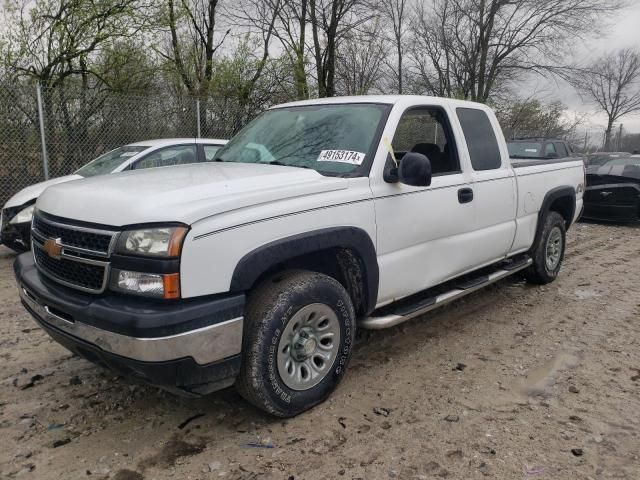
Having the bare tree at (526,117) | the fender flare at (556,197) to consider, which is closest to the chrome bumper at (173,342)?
the fender flare at (556,197)

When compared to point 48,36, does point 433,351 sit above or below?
below

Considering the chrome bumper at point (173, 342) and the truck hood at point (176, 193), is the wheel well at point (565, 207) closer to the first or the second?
the truck hood at point (176, 193)

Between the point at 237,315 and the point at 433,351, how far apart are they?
2.02m

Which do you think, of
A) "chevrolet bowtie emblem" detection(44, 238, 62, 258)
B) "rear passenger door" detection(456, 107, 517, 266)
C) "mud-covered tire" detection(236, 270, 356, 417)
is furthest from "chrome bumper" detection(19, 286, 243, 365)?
"rear passenger door" detection(456, 107, 517, 266)

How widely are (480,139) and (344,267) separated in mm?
2001

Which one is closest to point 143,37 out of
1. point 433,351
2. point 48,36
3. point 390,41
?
point 48,36

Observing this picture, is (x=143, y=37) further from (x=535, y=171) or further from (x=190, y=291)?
(x=190, y=291)

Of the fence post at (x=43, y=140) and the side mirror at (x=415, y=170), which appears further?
the fence post at (x=43, y=140)

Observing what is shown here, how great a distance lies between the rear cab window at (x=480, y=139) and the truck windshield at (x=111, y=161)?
15.3 ft

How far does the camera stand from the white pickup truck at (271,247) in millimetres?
2381

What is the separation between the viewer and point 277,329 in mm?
2725

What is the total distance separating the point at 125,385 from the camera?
3.39m

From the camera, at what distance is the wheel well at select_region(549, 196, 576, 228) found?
5.71 meters

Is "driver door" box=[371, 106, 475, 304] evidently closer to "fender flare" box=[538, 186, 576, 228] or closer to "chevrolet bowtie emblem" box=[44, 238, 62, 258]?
"fender flare" box=[538, 186, 576, 228]
